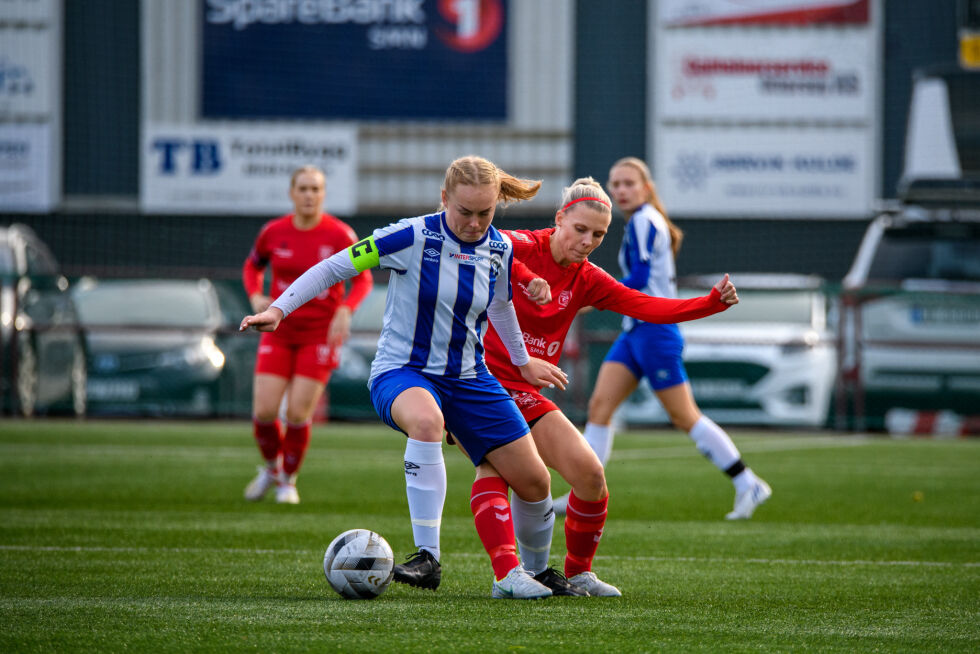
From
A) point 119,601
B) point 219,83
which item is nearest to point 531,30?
point 219,83

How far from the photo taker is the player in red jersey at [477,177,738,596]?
18.1ft

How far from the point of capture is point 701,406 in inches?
646

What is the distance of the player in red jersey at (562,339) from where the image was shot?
18.1 feet

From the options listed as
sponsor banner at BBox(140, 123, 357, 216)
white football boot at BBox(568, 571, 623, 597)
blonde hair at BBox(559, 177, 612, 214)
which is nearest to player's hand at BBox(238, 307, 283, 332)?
blonde hair at BBox(559, 177, 612, 214)

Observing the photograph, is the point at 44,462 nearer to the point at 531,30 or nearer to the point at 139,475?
the point at 139,475

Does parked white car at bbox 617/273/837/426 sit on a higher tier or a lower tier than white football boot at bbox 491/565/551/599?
lower

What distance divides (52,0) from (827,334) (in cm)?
1430

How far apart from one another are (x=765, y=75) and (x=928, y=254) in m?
7.62

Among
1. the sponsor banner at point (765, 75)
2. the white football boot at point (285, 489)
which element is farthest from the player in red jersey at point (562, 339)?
the sponsor banner at point (765, 75)

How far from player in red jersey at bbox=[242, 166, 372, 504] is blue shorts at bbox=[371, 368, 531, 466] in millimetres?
3653

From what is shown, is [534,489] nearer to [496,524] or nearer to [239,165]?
[496,524]

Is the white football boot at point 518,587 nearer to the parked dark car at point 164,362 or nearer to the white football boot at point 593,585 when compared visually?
the white football boot at point 593,585

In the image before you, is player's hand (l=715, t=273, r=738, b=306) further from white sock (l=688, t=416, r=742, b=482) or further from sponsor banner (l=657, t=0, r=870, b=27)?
sponsor banner (l=657, t=0, r=870, b=27)

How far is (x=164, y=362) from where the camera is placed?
54.6ft
